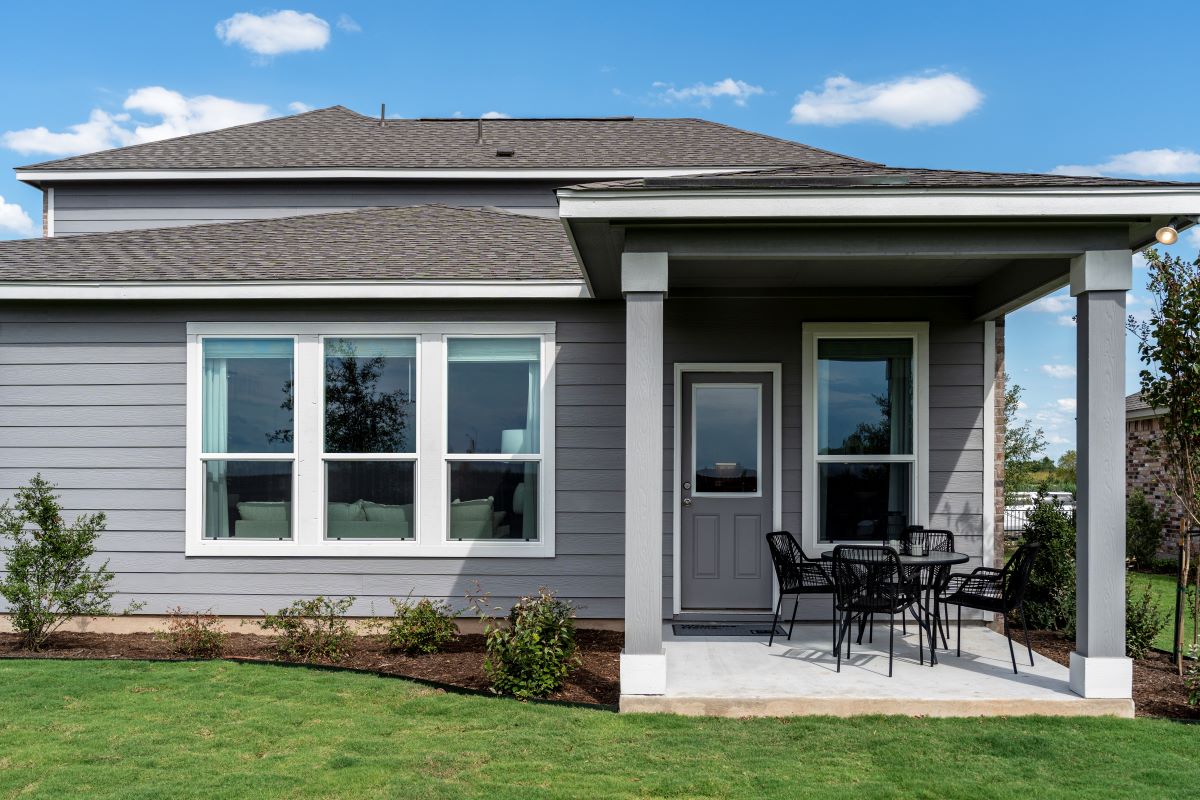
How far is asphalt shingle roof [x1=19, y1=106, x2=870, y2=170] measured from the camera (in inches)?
407

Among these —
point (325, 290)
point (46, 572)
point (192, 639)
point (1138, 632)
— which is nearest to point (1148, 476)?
point (1138, 632)

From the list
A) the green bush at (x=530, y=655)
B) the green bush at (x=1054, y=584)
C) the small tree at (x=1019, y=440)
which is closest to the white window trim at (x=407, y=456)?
the green bush at (x=530, y=655)

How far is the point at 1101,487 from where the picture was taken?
17.5ft

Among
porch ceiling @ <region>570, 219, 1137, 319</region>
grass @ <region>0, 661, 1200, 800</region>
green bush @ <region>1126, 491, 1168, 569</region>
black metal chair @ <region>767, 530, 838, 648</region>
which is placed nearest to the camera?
grass @ <region>0, 661, 1200, 800</region>

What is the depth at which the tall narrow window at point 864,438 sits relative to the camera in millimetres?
7566

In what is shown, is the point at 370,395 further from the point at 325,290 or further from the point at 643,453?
the point at 643,453

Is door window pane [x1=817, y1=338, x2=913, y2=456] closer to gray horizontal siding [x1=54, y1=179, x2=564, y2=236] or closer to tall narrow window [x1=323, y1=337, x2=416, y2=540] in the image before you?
tall narrow window [x1=323, y1=337, x2=416, y2=540]

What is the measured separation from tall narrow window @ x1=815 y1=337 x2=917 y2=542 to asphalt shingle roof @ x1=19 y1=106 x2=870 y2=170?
11.3 ft

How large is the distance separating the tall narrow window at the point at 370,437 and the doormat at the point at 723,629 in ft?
7.99

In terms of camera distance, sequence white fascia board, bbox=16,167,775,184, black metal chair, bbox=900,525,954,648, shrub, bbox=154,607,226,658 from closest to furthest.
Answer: black metal chair, bbox=900,525,954,648
shrub, bbox=154,607,226,658
white fascia board, bbox=16,167,775,184

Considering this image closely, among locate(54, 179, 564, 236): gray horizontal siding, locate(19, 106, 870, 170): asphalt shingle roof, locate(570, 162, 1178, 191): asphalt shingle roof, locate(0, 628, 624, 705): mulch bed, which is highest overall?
→ locate(19, 106, 870, 170): asphalt shingle roof

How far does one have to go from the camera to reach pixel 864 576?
242 inches

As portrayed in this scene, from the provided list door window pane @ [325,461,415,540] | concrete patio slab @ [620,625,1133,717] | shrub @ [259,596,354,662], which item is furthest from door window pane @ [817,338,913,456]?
shrub @ [259,596,354,662]

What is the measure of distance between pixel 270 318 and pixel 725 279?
3.88 metres
